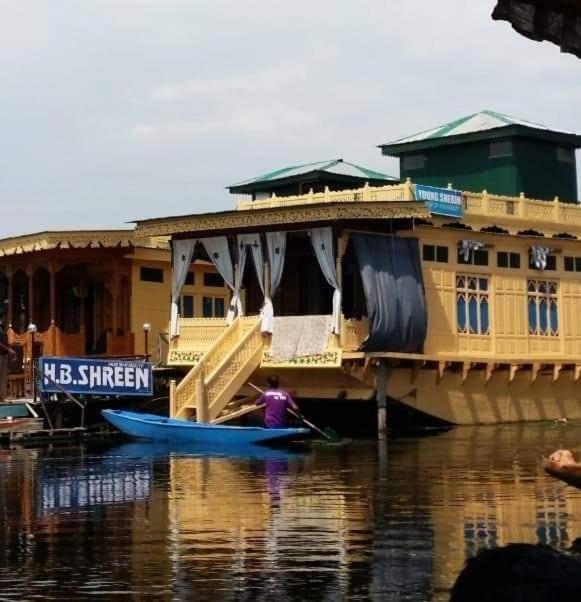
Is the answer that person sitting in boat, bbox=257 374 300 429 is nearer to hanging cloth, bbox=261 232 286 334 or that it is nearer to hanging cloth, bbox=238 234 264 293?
hanging cloth, bbox=261 232 286 334

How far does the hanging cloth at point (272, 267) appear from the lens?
3056cm

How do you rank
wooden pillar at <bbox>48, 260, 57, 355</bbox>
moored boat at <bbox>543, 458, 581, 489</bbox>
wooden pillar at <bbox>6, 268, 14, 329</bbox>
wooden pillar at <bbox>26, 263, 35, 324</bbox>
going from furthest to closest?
wooden pillar at <bbox>6, 268, 14, 329</bbox> → wooden pillar at <bbox>26, 263, 35, 324</bbox> → wooden pillar at <bbox>48, 260, 57, 355</bbox> → moored boat at <bbox>543, 458, 581, 489</bbox>

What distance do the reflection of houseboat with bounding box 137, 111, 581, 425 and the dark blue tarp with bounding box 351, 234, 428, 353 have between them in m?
0.03

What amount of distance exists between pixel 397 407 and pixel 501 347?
11.1ft

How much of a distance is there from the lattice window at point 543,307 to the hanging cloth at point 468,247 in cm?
249

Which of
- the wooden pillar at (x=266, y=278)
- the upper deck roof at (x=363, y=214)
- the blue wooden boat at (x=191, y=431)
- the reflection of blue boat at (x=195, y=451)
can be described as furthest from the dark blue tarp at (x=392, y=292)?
the reflection of blue boat at (x=195, y=451)

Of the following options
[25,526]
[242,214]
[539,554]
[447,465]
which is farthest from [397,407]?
[539,554]

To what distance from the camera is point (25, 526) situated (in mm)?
14172

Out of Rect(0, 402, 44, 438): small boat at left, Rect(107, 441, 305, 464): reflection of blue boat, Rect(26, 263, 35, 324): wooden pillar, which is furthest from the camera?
Rect(26, 263, 35, 324): wooden pillar

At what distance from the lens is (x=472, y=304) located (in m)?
32.5

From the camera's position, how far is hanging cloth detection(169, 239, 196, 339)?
1292 inches

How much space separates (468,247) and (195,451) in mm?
9994

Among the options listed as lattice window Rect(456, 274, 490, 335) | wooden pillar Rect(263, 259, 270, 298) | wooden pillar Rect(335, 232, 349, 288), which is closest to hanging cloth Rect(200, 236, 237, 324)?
wooden pillar Rect(263, 259, 270, 298)

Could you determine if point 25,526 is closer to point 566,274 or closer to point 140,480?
point 140,480
